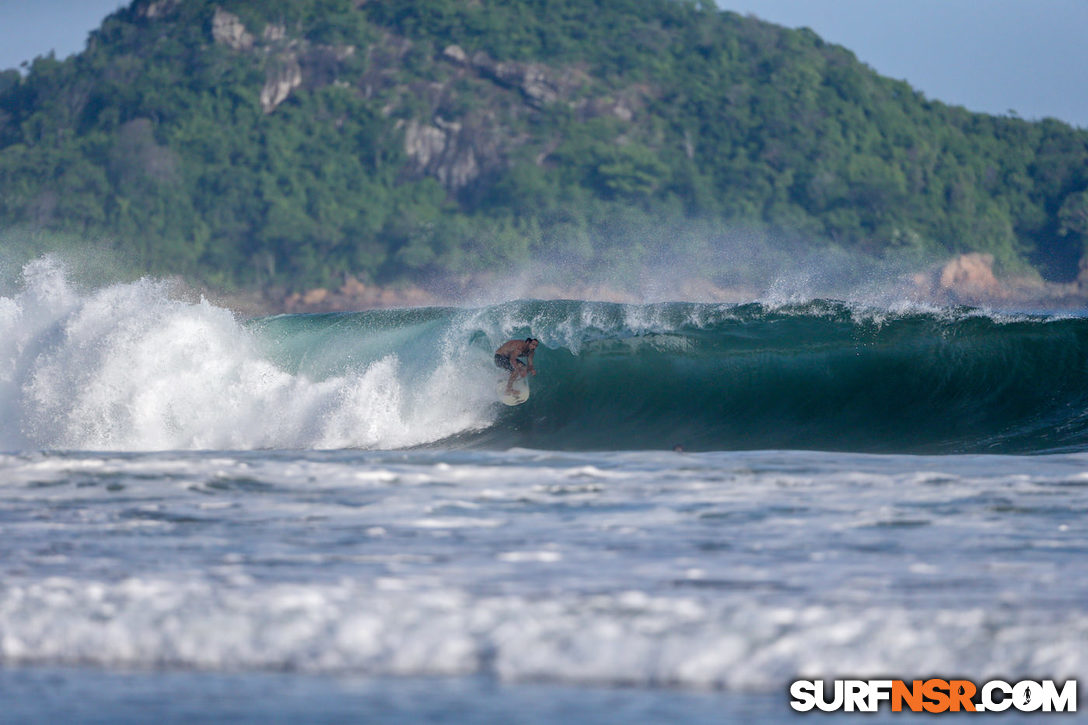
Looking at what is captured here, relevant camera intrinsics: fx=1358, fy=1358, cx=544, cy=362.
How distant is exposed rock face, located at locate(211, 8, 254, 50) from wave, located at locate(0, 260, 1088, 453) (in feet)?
268

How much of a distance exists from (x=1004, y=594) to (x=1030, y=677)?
0.71m

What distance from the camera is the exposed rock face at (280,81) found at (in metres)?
91.4

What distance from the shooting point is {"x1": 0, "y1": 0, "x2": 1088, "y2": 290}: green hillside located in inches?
3206

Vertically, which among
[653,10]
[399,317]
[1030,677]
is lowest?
[1030,677]

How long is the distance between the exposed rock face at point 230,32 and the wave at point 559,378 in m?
81.5

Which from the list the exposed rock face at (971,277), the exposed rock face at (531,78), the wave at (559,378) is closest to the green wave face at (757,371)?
the wave at (559,378)

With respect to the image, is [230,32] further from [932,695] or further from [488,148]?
[932,695]

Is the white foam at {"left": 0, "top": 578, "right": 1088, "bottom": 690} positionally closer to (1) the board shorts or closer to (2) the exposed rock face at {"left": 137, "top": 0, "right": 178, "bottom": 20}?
(1) the board shorts

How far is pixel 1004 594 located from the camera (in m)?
4.54

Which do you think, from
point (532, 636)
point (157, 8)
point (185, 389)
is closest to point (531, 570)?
point (532, 636)

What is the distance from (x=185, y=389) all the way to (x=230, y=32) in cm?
8523

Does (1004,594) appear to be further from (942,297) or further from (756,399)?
(942,297)

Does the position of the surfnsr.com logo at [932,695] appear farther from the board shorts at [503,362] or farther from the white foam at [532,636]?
the board shorts at [503,362]

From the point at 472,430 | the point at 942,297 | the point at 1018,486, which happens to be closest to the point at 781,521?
the point at 1018,486
